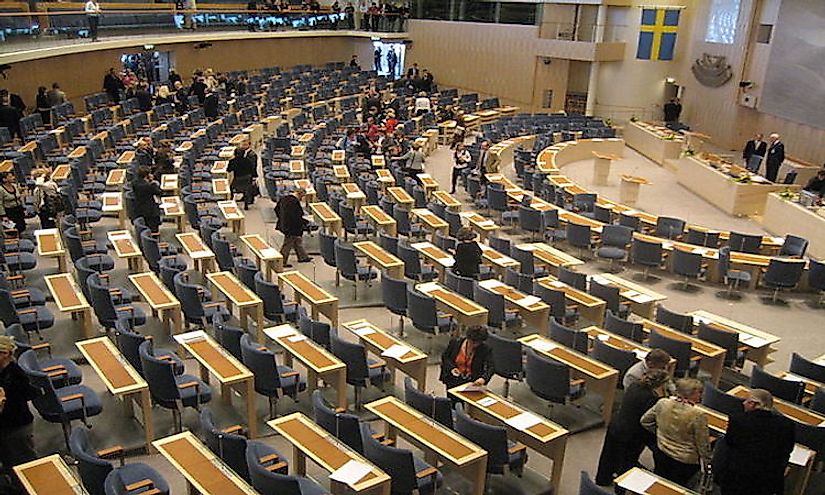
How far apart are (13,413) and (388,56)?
31210mm

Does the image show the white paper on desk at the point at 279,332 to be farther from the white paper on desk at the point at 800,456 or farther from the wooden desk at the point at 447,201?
the wooden desk at the point at 447,201

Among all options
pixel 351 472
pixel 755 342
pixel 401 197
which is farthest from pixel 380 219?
pixel 351 472

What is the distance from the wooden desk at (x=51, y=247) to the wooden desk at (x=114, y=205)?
145 cm

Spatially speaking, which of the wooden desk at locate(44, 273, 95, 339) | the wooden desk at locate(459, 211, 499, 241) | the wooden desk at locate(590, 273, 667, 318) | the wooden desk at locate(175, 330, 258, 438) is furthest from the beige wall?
the wooden desk at locate(590, 273, 667, 318)

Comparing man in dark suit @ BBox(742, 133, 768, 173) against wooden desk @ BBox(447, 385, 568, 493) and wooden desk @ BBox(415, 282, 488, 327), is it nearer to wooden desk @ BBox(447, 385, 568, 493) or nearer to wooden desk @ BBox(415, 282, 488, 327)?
wooden desk @ BBox(415, 282, 488, 327)

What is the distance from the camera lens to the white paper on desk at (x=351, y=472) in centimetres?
582

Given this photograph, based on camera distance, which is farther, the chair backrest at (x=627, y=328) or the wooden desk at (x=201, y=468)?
the chair backrest at (x=627, y=328)

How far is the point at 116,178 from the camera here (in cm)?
1426

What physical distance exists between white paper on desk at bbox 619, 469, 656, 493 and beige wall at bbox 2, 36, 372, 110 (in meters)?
18.7

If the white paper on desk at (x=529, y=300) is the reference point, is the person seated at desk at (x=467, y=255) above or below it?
above

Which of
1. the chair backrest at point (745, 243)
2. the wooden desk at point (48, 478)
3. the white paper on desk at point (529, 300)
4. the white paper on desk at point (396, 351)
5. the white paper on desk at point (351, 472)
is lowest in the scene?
the chair backrest at point (745, 243)

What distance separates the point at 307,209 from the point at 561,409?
833 cm

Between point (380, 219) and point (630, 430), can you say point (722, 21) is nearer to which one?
point (380, 219)

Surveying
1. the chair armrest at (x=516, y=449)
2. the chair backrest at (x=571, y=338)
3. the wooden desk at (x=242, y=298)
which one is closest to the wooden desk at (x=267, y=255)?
the wooden desk at (x=242, y=298)
